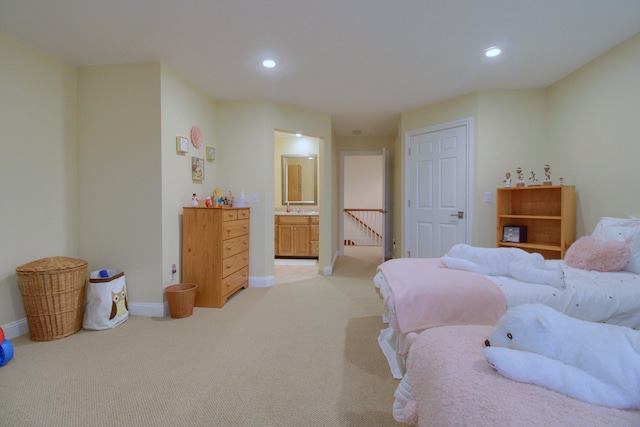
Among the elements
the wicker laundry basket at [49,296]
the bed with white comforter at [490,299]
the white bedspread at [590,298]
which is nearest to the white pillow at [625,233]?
the bed with white comforter at [490,299]

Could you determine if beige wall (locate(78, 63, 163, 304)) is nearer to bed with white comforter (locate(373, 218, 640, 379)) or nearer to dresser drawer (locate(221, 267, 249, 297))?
dresser drawer (locate(221, 267, 249, 297))

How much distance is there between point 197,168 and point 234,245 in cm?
97

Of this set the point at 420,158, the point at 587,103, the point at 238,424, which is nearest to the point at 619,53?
the point at 587,103

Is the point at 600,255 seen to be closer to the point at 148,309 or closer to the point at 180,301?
the point at 180,301

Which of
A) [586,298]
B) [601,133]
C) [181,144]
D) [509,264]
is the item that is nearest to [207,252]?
[181,144]

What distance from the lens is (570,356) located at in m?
0.80

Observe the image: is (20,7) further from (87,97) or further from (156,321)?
(156,321)

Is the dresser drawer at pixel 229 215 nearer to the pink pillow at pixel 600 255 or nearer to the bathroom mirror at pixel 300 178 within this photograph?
the bathroom mirror at pixel 300 178

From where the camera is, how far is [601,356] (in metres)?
0.75

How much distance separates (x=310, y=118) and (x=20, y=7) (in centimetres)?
294

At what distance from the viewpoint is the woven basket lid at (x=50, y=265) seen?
2.22m

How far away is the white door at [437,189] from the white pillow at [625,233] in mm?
1314

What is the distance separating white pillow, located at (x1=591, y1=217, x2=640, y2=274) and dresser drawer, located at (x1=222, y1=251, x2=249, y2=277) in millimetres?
3333

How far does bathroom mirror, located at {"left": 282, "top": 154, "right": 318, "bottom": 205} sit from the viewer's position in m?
5.88
